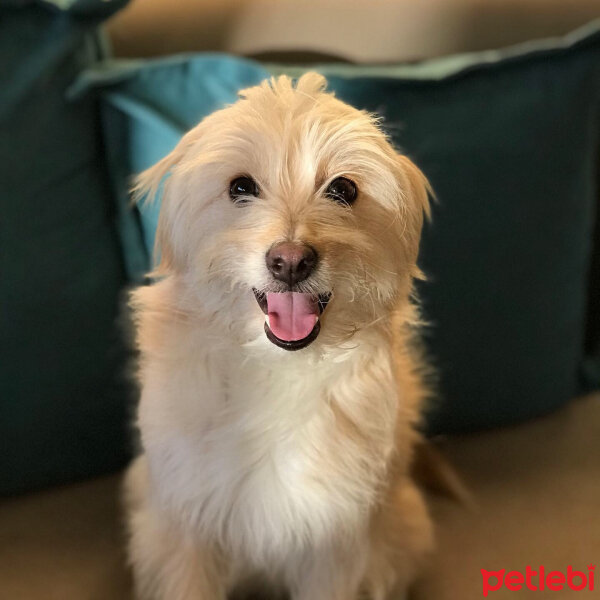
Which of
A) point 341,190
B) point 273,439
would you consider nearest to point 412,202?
point 341,190

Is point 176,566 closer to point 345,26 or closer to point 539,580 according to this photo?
point 539,580

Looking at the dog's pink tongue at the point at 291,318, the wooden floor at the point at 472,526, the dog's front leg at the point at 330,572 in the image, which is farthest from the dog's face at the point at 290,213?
the wooden floor at the point at 472,526

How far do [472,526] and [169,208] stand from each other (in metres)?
0.71

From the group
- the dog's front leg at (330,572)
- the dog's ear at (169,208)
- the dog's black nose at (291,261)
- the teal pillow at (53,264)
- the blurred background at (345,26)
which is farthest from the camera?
the blurred background at (345,26)

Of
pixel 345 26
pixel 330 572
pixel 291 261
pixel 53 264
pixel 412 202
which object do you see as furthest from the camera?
pixel 345 26

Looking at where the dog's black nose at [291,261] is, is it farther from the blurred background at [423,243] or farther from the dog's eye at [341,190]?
the blurred background at [423,243]

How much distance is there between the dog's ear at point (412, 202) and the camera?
0.72 m

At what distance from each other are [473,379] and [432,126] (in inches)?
16.4

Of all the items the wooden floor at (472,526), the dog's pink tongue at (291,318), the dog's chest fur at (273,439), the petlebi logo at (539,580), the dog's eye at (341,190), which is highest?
the dog's eye at (341,190)

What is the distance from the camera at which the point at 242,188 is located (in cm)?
71

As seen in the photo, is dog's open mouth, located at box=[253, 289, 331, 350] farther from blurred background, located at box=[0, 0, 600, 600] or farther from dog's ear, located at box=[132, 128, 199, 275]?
blurred background, located at box=[0, 0, 600, 600]

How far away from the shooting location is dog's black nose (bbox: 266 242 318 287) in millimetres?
621

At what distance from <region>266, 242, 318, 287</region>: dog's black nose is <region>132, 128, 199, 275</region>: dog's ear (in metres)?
0.14

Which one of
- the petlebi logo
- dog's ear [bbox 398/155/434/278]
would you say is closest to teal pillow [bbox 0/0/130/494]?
dog's ear [bbox 398/155/434/278]
